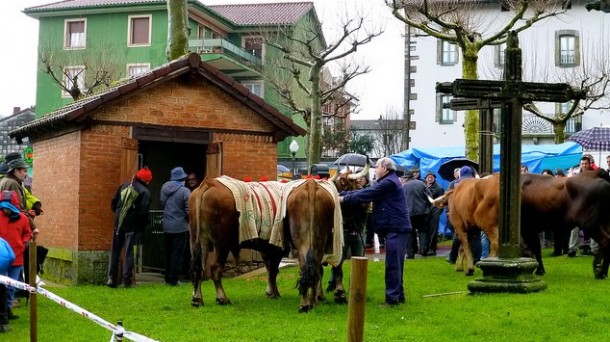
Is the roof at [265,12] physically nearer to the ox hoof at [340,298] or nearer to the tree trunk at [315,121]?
the tree trunk at [315,121]

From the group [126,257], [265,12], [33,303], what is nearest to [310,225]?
[33,303]

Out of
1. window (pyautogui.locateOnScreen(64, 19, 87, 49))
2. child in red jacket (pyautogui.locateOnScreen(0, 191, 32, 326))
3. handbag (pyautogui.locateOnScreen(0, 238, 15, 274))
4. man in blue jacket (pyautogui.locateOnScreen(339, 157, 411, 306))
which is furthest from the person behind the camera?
window (pyautogui.locateOnScreen(64, 19, 87, 49))

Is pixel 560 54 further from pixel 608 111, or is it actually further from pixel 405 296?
pixel 405 296

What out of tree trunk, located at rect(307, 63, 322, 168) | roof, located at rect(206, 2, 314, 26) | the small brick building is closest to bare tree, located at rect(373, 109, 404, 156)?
roof, located at rect(206, 2, 314, 26)

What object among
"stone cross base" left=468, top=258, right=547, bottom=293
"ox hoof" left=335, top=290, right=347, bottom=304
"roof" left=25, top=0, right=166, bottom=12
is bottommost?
"ox hoof" left=335, top=290, right=347, bottom=304

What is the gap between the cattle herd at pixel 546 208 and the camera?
504 inches

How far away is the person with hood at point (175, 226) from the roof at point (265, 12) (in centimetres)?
3618

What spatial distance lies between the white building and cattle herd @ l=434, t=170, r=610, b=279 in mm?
29206

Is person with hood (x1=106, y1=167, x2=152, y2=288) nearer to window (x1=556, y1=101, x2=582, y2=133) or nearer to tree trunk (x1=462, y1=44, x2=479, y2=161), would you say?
tree trunk (x1=462, y1=44, x2=479, y2=161)

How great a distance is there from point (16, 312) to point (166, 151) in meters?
7.99

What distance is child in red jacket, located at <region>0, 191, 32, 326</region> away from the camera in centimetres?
1002

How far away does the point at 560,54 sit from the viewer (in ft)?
149

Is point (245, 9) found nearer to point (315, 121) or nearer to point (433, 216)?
point (315, 121)

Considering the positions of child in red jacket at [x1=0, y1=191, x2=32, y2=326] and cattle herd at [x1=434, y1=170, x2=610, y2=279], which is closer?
child in red jacket at [x1=0, y1=191, x2=32, y2=326]
